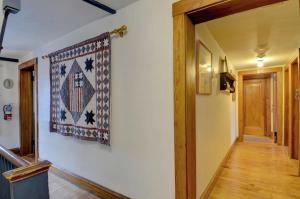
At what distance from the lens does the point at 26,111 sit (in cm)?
377

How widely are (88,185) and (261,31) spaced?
2962mm

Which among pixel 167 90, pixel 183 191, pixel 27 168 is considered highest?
pixel 167 90

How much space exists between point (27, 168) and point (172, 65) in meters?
1.20

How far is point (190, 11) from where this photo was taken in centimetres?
138

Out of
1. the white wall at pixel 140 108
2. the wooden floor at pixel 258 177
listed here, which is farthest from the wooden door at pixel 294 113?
the white wall at pixel 140 108

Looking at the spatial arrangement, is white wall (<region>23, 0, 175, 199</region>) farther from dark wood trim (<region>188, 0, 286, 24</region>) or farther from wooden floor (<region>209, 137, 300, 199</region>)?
wooden floor (<region>209, 137, 300, 199</region>)

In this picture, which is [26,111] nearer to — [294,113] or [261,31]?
[261,31]

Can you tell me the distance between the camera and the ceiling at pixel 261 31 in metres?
1.83

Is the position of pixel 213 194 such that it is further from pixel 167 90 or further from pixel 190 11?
pixel 190 11

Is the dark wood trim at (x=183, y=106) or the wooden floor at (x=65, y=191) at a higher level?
the dark wood trim at (x=183, y=106)

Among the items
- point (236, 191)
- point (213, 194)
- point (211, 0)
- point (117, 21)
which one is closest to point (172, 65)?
point (211, 0)

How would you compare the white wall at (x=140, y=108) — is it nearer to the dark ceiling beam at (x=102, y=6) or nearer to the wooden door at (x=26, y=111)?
the dark ceiling beam at (x=102, y=6)

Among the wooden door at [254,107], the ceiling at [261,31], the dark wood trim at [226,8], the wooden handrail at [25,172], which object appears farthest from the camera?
the wooden door at [254,107]

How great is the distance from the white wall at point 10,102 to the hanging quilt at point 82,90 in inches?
72.1
